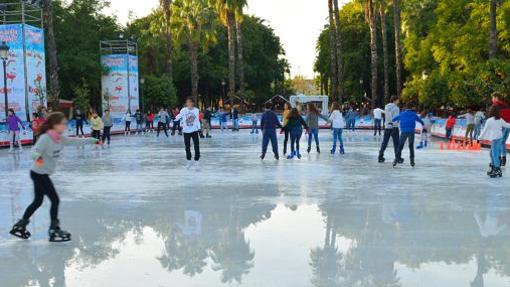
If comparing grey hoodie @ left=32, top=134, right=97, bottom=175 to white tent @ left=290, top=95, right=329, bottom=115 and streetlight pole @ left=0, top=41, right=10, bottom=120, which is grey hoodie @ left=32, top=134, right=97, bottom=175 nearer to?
streetlight pole @ left=0, top=41, right=10, bottom=120

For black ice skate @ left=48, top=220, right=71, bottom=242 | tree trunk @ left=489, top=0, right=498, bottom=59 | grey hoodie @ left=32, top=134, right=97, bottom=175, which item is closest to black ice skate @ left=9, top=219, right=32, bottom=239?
black ice skate @ left=48, top=220, right=71, bottom=242

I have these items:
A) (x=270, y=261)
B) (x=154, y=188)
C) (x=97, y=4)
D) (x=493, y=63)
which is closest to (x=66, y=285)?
(x=270, y=261)

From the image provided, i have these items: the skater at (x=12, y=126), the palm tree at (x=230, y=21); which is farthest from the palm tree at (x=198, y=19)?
the skater at (x=12, y=126)

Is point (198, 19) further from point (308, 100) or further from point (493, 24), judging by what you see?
point (493, 24)

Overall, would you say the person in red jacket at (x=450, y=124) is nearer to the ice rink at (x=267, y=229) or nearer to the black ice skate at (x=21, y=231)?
the ice rink at (x=267, y=229)

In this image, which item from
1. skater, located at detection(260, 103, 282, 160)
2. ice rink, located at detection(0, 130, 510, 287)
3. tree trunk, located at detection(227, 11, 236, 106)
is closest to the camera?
ice rink, located at detection(0, 130, 510, 287)

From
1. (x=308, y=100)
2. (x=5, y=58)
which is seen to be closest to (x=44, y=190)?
(x=5, y=58)

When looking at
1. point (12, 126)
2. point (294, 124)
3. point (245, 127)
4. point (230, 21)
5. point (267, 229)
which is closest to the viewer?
point (267, 229)

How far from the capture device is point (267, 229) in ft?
24.4

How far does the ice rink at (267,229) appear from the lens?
5.40m

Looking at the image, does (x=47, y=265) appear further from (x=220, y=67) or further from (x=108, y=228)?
(x=220, y=67)

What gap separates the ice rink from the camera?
5.40 metres

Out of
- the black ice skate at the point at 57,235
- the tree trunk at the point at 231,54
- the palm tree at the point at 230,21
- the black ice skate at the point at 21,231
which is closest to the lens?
the black ice skate at the point at 57,235

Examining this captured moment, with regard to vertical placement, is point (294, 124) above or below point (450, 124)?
above
